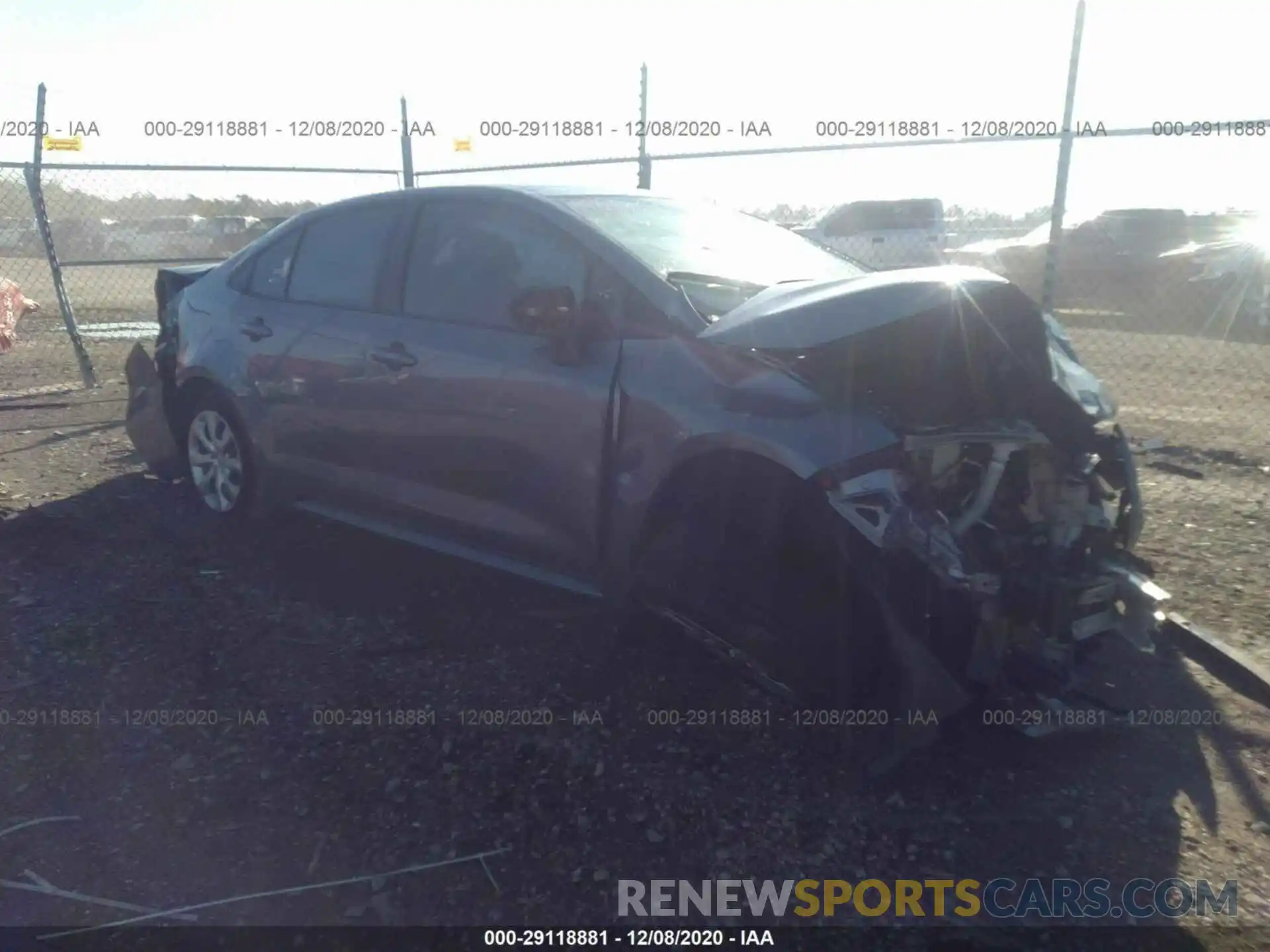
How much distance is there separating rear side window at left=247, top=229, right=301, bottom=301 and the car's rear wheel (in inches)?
22.7

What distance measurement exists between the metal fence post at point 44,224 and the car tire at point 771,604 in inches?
291

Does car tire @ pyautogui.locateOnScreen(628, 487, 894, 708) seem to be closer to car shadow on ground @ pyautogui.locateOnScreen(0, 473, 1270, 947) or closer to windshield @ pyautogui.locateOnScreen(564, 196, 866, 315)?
car shadow on ground @ pyautogui.locateOnScreen(0, 473, 1270, 947)

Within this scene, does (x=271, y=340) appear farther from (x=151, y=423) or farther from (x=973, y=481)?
(x=973, y=481)

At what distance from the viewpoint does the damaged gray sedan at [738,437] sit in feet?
10.9

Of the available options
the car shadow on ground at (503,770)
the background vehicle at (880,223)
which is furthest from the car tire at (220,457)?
the background vehicle at (880,223)

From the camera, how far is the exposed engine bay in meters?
3.24

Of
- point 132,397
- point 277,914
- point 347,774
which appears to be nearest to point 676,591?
point 347,774

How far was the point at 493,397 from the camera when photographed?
4.22m

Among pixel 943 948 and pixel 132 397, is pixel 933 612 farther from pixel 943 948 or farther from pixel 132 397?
pixel 132 397

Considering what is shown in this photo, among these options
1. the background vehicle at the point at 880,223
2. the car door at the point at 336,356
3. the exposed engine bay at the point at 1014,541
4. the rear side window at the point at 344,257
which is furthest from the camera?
the background vehicle at the point at 880,223

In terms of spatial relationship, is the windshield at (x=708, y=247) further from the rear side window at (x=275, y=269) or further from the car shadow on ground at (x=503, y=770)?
the rear side window at (x=275, y=269)

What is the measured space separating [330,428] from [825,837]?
113 inches

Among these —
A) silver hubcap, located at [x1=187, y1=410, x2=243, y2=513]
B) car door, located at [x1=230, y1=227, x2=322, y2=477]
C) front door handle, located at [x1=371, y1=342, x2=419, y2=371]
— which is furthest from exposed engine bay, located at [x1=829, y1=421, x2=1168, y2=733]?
silver hubcap, located at [x1=187, y1=410, x2=243, y2=513]

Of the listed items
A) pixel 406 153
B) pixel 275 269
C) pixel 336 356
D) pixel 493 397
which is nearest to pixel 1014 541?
pixel 493 397
